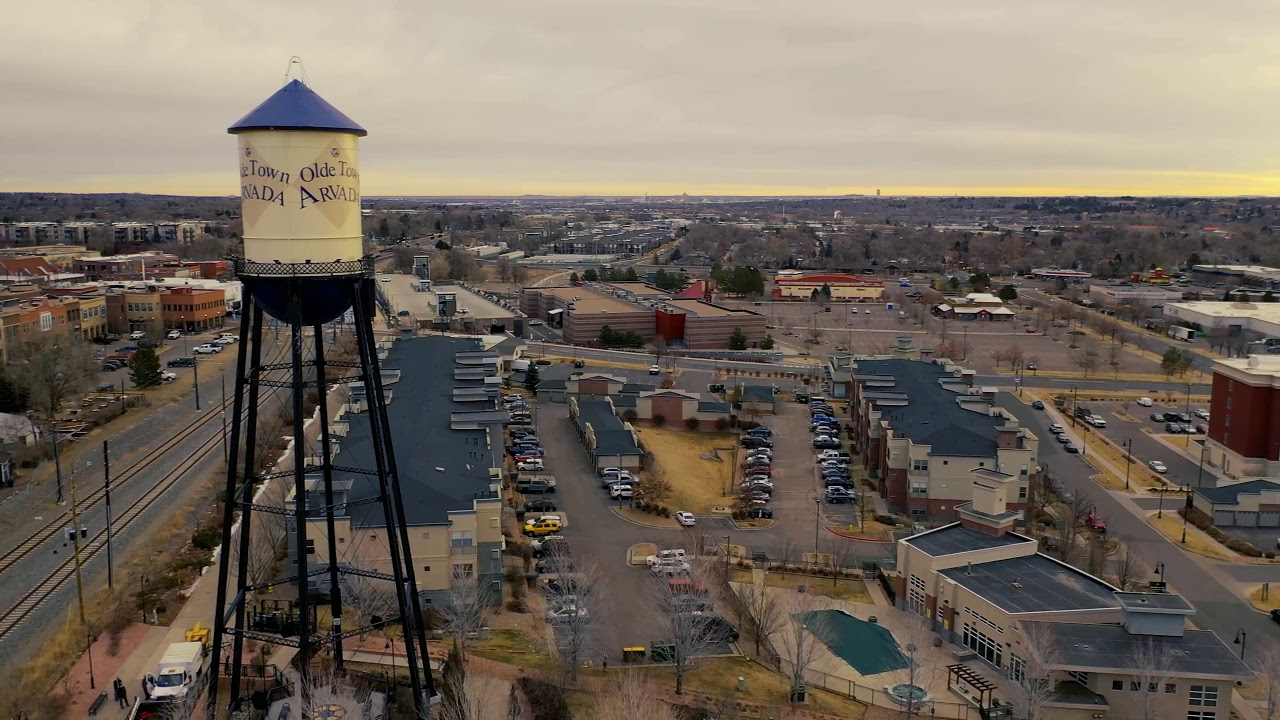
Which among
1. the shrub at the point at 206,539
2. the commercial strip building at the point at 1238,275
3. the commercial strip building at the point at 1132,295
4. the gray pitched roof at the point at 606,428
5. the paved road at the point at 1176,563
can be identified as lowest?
the paved road at the point at 1176,563

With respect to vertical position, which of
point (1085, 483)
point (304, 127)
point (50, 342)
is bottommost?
point (1085, 483)

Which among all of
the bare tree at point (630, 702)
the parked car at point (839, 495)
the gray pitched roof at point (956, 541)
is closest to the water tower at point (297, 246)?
the bare tree at point (630, 702)

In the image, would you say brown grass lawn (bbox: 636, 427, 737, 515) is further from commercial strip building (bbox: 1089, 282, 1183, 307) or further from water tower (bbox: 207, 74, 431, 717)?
commercial strip building (bbox: 1089, 282, 1183, 307)

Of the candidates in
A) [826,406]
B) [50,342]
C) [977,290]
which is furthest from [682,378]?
[977,290]

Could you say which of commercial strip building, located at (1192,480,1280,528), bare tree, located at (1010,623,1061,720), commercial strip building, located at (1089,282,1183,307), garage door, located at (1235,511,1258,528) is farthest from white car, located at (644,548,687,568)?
commercial strip building, located at (1089,282,1183,307)

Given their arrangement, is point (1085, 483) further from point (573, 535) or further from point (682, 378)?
point (682, 378)

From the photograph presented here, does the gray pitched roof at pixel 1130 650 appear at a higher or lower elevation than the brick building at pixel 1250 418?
lower

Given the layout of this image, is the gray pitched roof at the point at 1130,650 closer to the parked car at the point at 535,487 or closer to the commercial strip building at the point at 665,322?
the parked car at the point at 535,487
